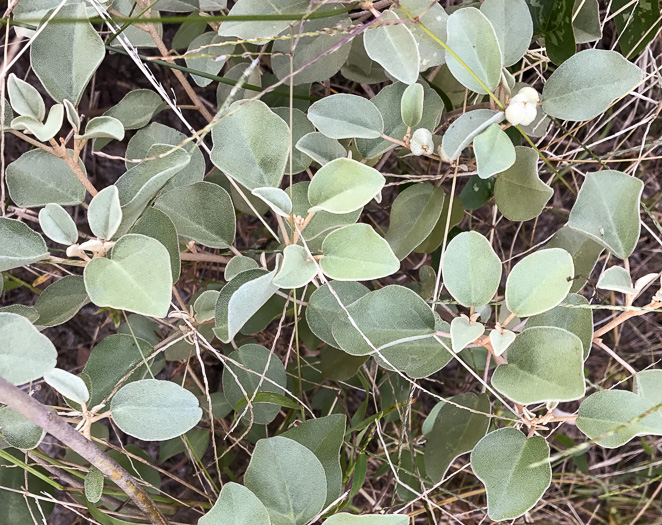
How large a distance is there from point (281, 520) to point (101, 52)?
0.58m

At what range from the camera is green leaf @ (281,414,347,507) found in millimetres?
784

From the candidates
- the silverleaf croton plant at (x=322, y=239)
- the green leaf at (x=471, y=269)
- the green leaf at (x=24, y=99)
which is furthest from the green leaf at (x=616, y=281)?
the green leaf at (x=24, y=99)

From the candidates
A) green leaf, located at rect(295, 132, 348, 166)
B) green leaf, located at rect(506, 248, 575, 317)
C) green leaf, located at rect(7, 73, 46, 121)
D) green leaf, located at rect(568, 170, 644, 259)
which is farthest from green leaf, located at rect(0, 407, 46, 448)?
green leaf, located at rect(568, 170, 644, 259)

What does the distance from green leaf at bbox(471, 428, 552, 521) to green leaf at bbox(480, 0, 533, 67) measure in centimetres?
44

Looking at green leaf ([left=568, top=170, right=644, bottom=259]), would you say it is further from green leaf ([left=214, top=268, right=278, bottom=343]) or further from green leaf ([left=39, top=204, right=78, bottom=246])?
green leaf ([left=39, top=204, right=78, bottom=246])

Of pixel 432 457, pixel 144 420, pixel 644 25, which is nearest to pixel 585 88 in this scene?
pixel 644 25

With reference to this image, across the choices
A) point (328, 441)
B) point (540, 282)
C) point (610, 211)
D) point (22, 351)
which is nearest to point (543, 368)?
point (540, 282)

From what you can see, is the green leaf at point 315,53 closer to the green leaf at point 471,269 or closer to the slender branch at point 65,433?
the green leaf at point 471,269

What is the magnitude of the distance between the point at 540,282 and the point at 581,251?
8.2 inches

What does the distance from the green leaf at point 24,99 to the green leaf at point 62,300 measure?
21 cm

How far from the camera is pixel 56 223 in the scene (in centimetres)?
63

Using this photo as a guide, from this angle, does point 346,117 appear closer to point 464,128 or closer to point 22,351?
point 464,128

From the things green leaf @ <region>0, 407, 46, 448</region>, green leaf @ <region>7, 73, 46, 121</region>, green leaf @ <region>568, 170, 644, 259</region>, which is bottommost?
green leaf @ <region>0, 407, 46, 448</region>

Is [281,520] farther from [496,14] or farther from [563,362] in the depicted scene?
[496,14]
